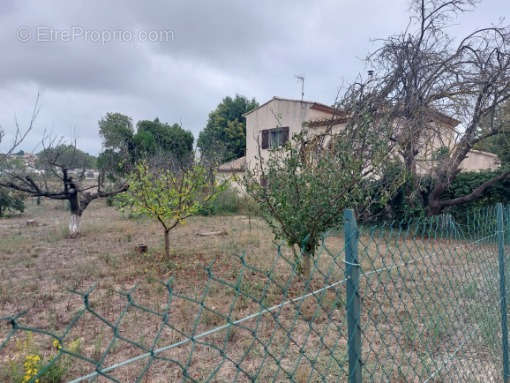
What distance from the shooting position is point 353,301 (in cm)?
133

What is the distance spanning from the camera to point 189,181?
6.20 m

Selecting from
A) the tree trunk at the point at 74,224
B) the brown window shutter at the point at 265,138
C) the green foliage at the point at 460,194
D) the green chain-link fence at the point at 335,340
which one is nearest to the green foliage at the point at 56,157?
the tree trunk at the point at 74,224

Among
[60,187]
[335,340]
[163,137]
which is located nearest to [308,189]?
[335,340]

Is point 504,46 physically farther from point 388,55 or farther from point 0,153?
point 0,153

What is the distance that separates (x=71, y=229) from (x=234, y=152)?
1585cm

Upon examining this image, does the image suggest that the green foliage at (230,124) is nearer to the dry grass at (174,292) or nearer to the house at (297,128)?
the house at (297,128)

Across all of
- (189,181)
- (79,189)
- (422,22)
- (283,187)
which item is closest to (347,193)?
(283,187)

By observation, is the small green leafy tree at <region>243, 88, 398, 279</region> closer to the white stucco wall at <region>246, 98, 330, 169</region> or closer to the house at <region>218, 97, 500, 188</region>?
the house at <region>218, 97, 500, 188</region>

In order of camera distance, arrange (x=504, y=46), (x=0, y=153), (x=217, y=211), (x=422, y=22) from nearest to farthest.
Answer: (x=0, y=153)
(x=504, y=46)
(x=422, y=22)
(x=217, y=211)

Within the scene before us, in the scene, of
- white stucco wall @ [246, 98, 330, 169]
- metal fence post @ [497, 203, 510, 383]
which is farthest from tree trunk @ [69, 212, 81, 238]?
metal fence post @ [497, 203, 510, 383]

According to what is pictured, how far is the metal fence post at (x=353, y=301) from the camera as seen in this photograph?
131 cm

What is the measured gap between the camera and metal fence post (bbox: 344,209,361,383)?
4.30ft

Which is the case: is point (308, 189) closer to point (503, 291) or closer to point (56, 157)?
point (503, 291)

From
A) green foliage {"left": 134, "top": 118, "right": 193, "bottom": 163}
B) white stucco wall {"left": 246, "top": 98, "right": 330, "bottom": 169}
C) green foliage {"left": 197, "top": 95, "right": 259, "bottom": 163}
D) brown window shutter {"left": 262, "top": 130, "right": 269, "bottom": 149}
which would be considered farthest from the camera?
green foliage {"left": 197, "top": 95, "right": 259, "bottom": 163}
